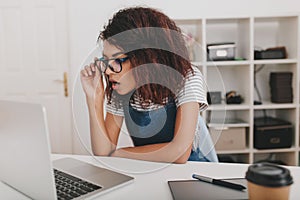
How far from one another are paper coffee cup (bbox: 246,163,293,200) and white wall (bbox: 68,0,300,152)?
8.53 ft

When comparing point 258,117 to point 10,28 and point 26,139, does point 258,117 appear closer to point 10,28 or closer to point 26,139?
point 10,28

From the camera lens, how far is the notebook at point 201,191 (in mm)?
904

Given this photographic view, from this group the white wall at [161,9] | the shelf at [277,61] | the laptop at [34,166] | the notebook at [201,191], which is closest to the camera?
the laptop at [34,166]

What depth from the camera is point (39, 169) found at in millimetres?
834

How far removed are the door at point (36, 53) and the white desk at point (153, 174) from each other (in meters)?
2.11

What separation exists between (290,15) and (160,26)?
2.19 m

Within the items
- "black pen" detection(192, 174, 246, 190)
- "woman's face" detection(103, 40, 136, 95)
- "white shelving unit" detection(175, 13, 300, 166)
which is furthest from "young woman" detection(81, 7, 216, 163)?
"white shelving unit" detection(175, 13, 300, 166)

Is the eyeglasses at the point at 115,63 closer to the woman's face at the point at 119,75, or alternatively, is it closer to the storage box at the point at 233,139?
the woman's face at the point at 119,75

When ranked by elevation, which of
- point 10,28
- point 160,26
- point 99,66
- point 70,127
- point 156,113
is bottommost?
point 70,127

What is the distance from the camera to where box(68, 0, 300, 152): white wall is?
3156 millimetres

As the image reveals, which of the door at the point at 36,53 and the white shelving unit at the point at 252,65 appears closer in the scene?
the white shelving unit at the point at 252,65

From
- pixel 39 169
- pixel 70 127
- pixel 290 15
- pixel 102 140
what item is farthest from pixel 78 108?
pixel 290 15

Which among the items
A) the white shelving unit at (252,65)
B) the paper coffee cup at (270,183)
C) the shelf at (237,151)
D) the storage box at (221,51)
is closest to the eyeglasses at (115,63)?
the paper coffee cup at (270,183)

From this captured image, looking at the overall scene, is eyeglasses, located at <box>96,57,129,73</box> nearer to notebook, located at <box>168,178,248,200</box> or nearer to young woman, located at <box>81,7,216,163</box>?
young woman, located at <box>81,7,216,163</box>
